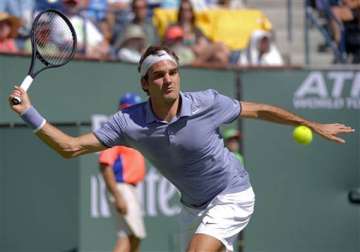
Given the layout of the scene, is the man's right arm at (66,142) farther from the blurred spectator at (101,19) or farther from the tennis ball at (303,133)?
the blurred spectator at (101,19)

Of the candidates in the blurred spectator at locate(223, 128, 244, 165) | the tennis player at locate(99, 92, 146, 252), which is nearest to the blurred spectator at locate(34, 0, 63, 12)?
the tennis player at locate(99, 92, 146, 252)

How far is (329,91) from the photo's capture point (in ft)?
38.3

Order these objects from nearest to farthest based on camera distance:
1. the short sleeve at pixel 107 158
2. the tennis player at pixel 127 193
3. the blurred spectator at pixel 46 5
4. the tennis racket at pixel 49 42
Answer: the tennis racket at pixel 49 42 → the short sleeve at pixel 107 158 → the tennis player at pixel 127 193 → the blurred spectator at pixel 46 5

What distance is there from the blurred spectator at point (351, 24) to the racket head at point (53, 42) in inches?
234

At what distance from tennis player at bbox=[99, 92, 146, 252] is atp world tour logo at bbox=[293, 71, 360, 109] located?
7.35 feet

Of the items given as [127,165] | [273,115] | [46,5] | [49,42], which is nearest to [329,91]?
[127,165]

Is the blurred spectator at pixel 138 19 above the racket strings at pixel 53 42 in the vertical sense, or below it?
below

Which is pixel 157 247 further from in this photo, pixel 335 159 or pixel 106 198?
pixel 335 159

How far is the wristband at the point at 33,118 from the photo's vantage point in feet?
19.4

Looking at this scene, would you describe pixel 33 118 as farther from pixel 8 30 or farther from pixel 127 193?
pixel 8 30

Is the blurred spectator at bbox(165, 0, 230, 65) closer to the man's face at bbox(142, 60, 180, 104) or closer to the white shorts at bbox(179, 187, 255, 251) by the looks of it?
the white shorts at bbox(179, 187, 255, 251)

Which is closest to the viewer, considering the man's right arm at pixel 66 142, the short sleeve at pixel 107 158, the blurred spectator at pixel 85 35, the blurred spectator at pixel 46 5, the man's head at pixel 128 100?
the man's right arm at pixel 66 142

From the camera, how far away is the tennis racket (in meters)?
6.49

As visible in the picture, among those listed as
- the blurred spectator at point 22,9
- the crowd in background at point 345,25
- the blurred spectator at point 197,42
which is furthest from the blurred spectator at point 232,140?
the blurred spectator at point 22,9
